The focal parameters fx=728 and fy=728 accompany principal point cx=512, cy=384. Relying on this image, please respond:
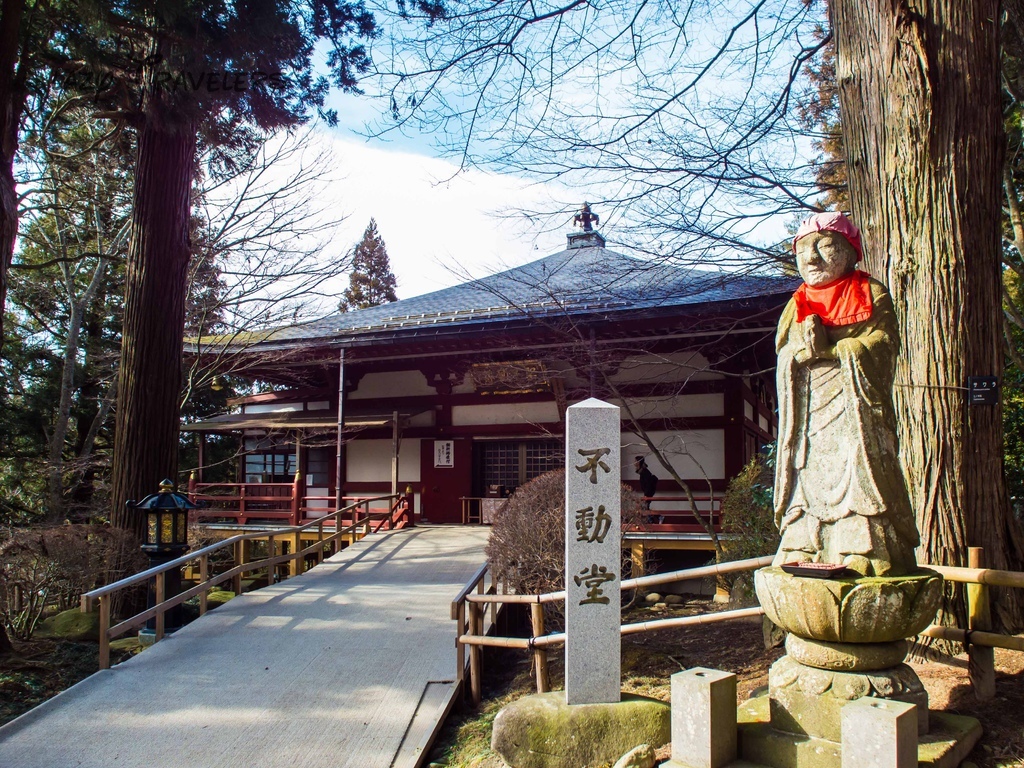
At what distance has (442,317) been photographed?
46.5ft

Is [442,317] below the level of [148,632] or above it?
above

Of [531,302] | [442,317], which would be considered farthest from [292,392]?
[531,302]

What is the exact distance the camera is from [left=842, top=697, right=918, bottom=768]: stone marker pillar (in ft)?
8.89

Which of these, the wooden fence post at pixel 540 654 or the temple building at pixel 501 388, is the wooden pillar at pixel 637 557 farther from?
the wooden fence post at pixel 540 654

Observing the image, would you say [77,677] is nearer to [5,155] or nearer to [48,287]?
[5,155]

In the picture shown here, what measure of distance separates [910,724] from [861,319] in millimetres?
1727

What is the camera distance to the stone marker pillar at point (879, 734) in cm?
271

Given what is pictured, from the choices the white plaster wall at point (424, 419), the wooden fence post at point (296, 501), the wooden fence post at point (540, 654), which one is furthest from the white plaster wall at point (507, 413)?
the wooden fence post at point (540, 654)

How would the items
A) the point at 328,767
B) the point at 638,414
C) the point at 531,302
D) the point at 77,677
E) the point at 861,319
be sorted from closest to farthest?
1. the point at 861,319
2. the point at 328,767
3. the point at 77,677
4. the point at 531,302
5. the point at 638,414

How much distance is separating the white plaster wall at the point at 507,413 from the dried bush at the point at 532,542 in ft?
20.7

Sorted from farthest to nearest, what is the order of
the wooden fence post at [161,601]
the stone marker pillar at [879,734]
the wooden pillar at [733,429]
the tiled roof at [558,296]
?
the wooden pillar at [733,429], the tiled roof at [558,296], the wooden fence post at [161,601], the stone marker pillar at [879,734]

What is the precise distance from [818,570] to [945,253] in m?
2.67

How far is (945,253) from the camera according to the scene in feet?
15.3

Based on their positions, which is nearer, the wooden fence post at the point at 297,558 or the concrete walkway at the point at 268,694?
the concrete walkway at the point at 268,694
